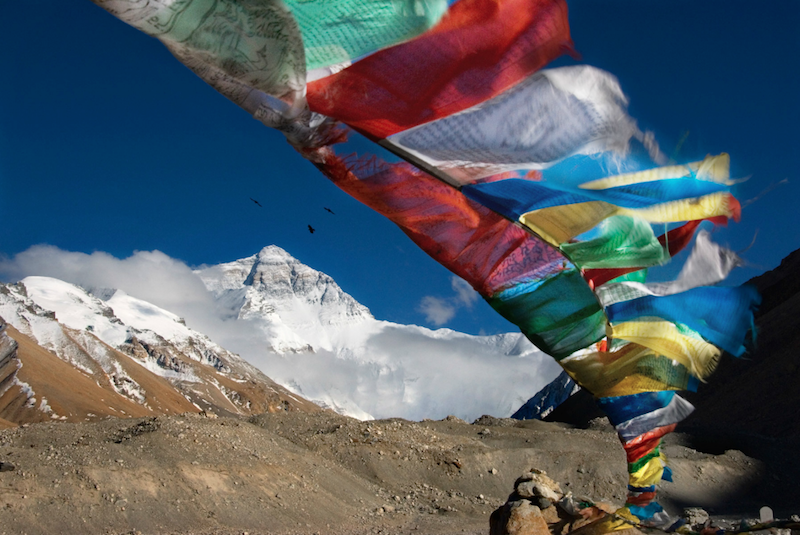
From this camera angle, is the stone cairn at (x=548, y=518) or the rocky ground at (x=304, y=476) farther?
the rocky ground at (x=304, y=476)

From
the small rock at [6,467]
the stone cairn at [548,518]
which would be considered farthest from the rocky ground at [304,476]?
the stone cairn at [548,518]

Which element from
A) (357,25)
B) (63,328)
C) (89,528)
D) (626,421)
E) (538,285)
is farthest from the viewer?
(63,328)

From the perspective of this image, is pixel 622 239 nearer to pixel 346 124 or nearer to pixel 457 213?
pixel 457 213

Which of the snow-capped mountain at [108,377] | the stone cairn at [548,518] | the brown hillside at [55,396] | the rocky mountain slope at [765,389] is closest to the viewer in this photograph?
the stone cairn at [548,518]

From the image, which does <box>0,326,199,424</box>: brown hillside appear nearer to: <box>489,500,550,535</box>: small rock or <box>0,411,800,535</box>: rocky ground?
<box>0,411,800,535</box>: rocky ground

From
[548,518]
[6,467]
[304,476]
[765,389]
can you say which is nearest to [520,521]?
[548,518]

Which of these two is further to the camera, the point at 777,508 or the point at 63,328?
the point at 63,328

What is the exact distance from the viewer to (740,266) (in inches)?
208

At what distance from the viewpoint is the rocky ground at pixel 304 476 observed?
642 inches

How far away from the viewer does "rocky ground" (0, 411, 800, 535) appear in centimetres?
1630

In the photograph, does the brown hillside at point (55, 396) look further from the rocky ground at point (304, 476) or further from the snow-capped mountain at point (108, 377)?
the rocky ground at point (304, 476)

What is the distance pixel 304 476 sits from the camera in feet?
70.1

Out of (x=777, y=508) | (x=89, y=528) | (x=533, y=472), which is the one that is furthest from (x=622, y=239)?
(x=777, y=508)

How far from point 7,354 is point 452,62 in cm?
6826
